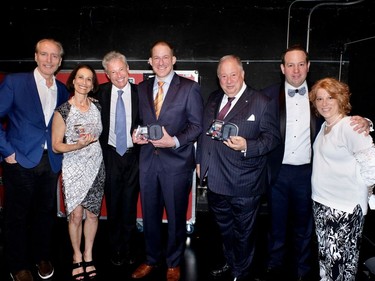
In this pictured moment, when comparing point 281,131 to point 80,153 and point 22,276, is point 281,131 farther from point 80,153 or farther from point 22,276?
point 22,276

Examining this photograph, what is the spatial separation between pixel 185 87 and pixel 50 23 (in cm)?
288

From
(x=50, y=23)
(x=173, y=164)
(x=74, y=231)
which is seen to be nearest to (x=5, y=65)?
(x=50, y=23)

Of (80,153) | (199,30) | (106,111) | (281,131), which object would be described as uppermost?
(199,30)

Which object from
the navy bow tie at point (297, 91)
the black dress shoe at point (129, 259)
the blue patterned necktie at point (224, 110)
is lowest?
the black dress shoe at point (129, 259)

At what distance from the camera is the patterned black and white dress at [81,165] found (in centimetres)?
273

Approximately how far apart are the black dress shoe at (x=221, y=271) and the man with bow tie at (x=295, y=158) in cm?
41

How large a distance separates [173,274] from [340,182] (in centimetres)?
170

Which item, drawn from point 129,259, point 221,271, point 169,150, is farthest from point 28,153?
point 221,271

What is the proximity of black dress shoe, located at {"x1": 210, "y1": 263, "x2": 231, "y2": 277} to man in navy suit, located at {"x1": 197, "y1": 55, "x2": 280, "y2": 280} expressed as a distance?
0.73 feet

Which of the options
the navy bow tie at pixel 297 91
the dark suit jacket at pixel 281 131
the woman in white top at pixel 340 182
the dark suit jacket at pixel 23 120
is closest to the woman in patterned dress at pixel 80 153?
the dark suit jacket at pixel 23 120

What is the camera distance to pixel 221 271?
307 cm

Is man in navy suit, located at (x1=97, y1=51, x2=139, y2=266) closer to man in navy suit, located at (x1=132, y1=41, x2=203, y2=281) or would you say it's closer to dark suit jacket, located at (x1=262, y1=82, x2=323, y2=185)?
man in navy suit, located at (x1=132, y1=41, x2=203, y2=281)

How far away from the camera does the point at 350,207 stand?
2.21 m

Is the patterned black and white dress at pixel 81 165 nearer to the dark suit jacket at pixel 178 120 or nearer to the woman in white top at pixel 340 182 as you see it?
the dark suit jacket at pixel 178 120
